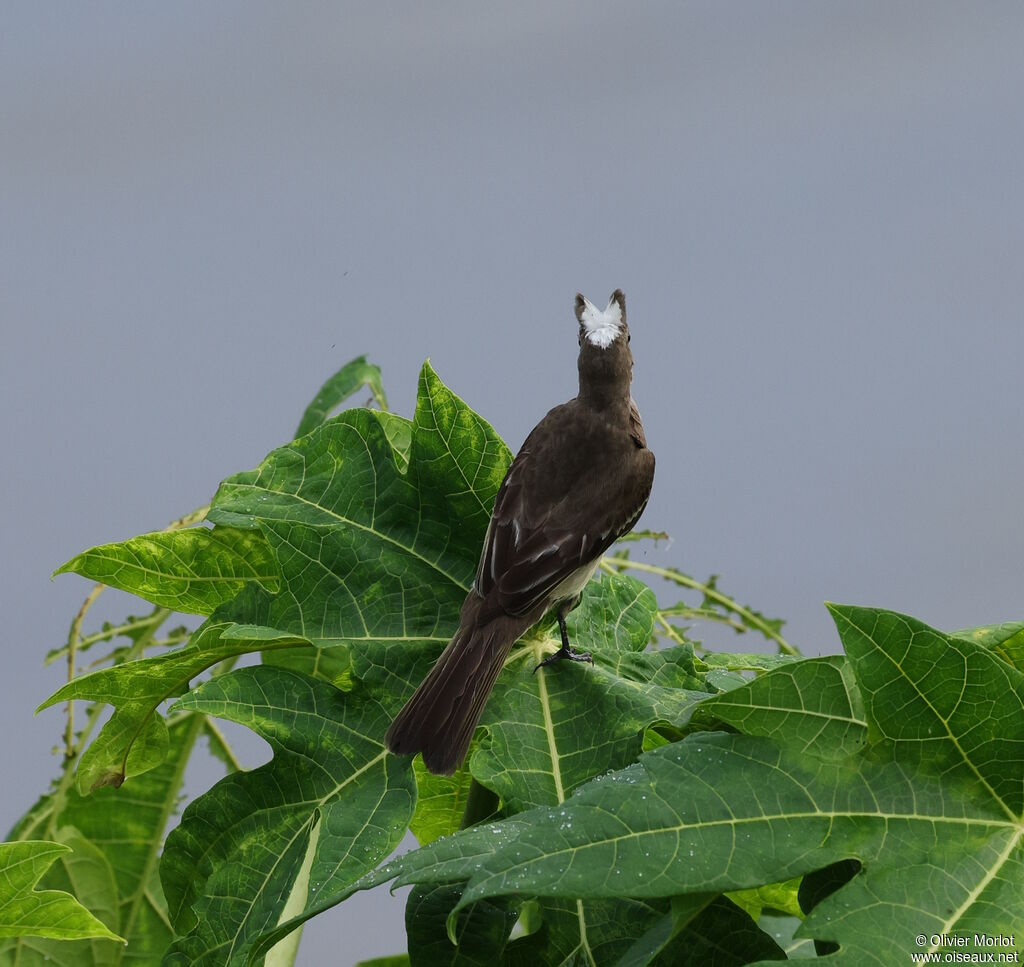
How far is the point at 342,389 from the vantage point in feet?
8.94

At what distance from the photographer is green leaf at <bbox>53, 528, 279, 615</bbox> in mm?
1910

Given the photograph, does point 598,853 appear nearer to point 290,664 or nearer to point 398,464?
point 398,464

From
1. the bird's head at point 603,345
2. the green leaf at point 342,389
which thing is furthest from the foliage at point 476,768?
the green leaf at point 342,389

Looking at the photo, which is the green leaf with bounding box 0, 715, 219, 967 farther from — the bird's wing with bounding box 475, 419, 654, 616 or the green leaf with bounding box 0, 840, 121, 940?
the bird's wing with bounding box 475, 419, 654, 616

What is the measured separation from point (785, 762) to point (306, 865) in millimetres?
654

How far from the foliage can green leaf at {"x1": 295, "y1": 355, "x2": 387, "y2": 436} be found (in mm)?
534

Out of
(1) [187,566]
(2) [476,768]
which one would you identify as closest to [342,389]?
(1) [187,566]

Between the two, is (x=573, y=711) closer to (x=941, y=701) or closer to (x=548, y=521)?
(x=548, y=521)

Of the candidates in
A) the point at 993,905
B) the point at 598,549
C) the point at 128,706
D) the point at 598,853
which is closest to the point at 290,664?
the point at 128,706

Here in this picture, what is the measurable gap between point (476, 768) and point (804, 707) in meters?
0.49

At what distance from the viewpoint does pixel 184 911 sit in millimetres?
1750

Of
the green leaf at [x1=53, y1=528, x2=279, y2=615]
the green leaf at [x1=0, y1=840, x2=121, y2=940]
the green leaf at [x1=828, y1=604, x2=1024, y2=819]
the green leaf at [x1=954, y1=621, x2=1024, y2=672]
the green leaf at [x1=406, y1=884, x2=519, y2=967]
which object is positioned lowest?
the green leaf at [x1=406, y1=884, x2=519, y2=967]

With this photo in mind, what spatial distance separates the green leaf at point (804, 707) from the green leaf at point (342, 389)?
5.02 ft

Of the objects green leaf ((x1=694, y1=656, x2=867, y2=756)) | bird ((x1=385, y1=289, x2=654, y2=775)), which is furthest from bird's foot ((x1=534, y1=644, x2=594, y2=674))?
green leaf ((x1=694, y1=656, x2=867, y2=756))
